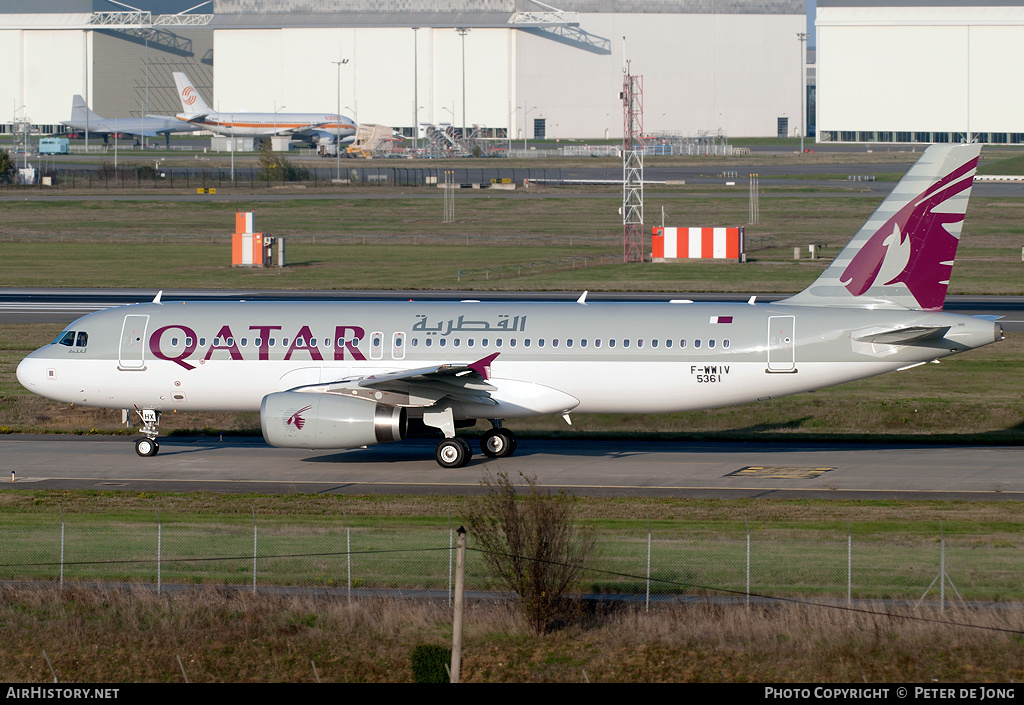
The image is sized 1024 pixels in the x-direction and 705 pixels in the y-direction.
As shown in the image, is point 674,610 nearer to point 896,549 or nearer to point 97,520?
point 896,549

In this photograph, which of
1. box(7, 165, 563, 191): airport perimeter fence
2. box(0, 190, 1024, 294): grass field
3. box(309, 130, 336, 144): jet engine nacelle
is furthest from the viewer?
box(309, 130, 336, 144): jet engine nacelle

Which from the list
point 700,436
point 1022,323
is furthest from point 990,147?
point 700,436

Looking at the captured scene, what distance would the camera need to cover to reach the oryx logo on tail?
1326 inches

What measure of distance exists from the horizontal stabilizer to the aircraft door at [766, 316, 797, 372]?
1.80 metres

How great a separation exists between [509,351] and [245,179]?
116766 mm

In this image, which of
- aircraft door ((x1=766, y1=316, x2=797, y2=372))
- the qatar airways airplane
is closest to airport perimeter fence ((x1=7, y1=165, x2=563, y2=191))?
the qatar airways airplane

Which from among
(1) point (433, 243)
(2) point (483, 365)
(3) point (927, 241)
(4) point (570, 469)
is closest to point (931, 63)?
(1) point (433, 243)

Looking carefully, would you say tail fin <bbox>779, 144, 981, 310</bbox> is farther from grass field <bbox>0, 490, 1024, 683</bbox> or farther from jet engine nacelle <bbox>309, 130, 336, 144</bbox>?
jet engine nacelle <bbox>309, 130, 336, 144</bbox>

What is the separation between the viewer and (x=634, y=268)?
7962 cm

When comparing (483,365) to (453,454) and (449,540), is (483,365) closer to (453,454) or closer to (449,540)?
(453,454)

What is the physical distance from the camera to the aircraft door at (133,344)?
3547 cm

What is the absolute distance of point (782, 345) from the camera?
33469 mm

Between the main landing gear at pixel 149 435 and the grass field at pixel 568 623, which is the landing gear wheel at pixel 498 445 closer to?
the main landing gear at pixel 149 435

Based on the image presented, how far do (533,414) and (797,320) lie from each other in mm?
8028
